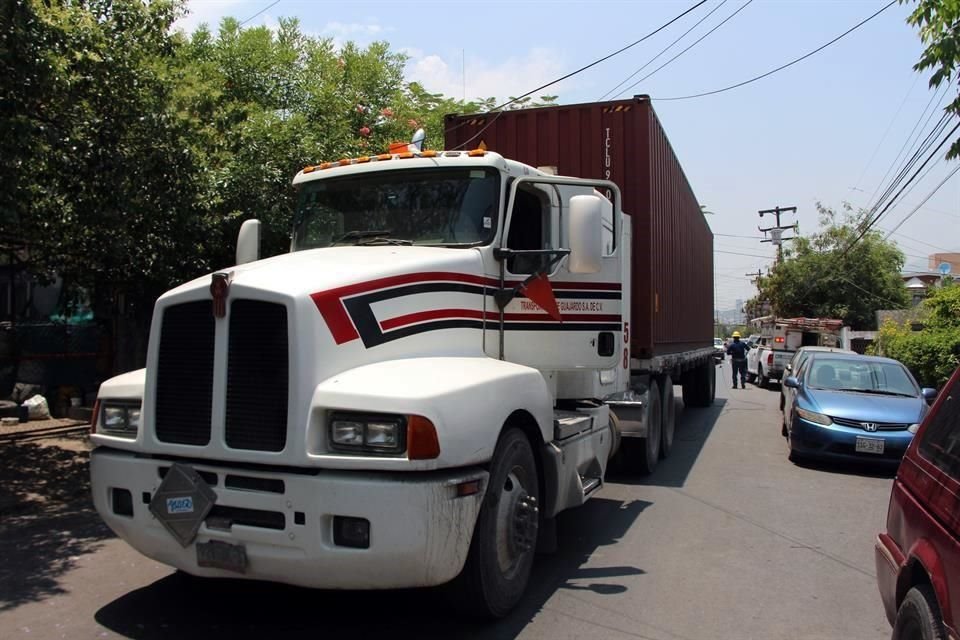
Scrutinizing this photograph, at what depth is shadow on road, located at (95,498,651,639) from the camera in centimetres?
444

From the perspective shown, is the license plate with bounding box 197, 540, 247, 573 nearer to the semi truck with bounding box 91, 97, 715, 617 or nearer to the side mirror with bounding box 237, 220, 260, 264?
the semi truck with bounding box 91, 97, 715, 617

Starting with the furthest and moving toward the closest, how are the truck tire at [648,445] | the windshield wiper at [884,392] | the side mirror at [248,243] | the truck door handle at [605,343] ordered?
the windshield wiper at [884,392] → the truck tire at [648,445] → the truck door handle at [605,343] → the side mirror at [248,243]

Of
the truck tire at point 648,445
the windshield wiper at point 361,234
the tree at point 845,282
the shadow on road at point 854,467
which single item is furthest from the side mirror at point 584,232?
the tree at point 845,282

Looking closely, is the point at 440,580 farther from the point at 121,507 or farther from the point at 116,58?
the point at 116,58

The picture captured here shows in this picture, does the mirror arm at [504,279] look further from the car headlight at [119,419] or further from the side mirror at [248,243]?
the car headlight at [119,419]

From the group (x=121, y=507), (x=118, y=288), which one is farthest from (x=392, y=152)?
(x=118, y=288)

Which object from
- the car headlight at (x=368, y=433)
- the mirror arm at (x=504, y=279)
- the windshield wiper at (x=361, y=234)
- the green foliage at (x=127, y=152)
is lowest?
the car headlight at (x=368, y=433)

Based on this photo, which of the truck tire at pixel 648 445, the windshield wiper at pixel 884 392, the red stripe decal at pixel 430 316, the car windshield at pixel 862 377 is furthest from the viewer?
the car windshield at pixel 862 377

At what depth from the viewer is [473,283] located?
17.2 ft

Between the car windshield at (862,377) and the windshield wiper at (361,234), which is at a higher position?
the windshield wiper at (361,234)

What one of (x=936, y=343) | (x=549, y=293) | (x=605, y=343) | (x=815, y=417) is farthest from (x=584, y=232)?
(x=936, y=343)

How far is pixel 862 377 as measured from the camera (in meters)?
11.0

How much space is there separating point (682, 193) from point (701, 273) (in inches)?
152

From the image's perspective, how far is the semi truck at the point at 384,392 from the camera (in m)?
3.85
